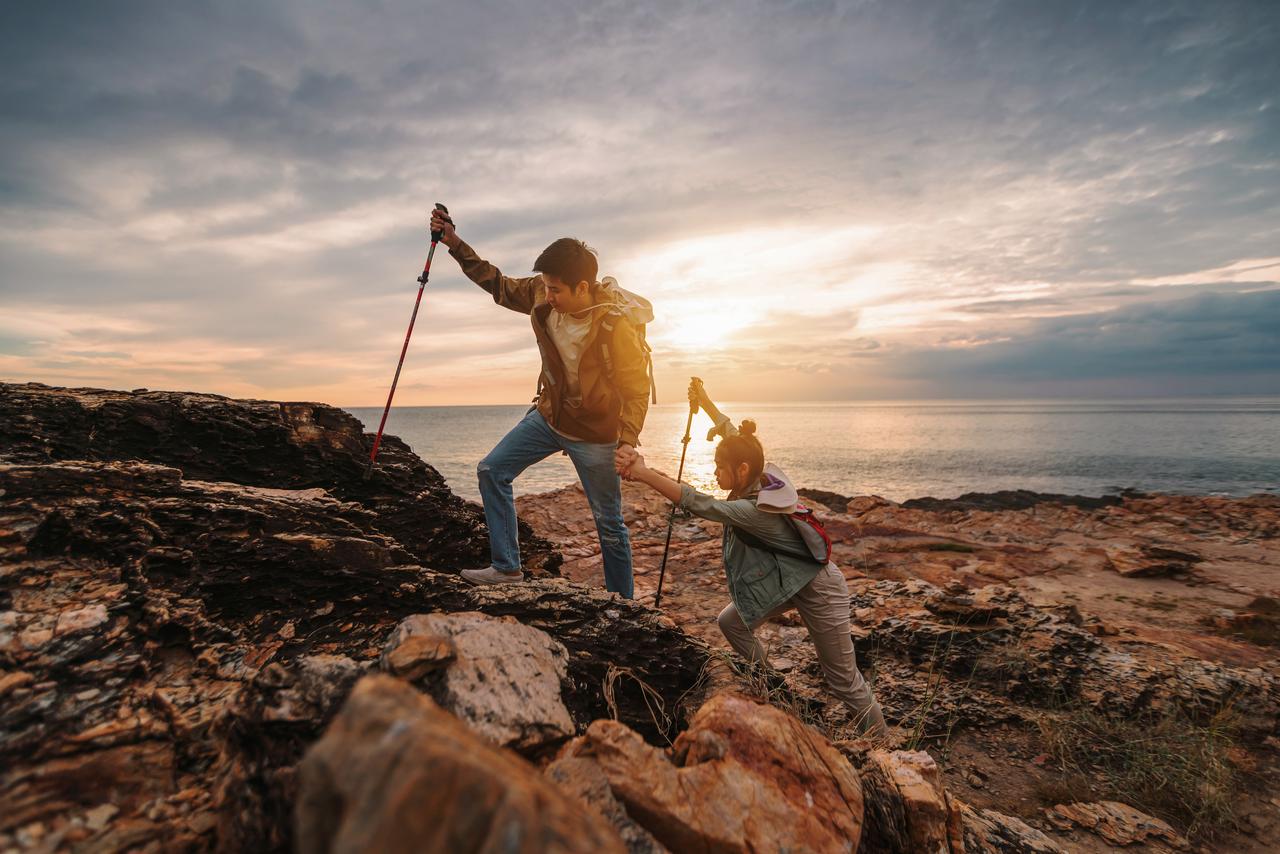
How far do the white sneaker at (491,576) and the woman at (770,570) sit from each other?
4.35 feet

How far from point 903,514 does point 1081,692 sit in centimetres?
1333

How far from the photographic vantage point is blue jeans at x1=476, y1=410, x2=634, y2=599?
4.29m

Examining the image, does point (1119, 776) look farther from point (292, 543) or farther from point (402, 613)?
point (292, 543)

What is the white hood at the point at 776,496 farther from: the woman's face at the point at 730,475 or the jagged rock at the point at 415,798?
the jagged rock at the point at 415,798

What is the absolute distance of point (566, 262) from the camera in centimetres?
409

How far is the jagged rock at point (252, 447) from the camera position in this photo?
3.32m

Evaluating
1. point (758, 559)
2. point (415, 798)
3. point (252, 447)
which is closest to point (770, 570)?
point (758, 559)

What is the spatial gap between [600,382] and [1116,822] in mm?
4775

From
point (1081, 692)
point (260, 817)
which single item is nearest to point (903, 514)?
point (1081, 692)

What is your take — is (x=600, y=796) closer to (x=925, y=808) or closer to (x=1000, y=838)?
(x=925, y=808)

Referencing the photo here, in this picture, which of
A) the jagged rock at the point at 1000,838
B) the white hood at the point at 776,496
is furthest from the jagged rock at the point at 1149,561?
the white hood at the point at 776,496

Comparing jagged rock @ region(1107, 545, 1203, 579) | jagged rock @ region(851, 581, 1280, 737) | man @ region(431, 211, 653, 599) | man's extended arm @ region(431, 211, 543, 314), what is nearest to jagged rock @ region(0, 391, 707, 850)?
man @ region(431, 211, 653, 599)

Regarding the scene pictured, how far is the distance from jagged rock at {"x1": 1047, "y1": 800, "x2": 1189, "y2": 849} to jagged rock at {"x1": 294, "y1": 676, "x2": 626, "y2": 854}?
170 inches

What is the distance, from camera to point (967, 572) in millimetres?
9898
